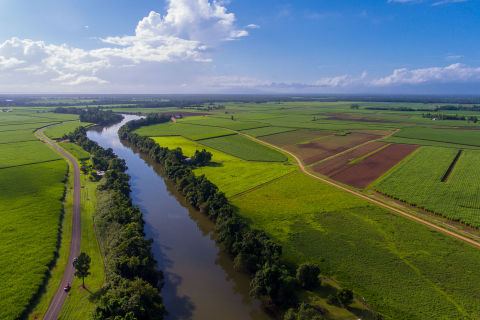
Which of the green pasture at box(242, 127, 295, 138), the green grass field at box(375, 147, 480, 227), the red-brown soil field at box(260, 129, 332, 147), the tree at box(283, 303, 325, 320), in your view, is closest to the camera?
the tree at box(283, 303, 325, 320)

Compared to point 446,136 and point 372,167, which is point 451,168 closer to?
point 372,167

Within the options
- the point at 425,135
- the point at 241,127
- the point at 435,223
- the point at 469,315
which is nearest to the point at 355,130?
the point at 425,135

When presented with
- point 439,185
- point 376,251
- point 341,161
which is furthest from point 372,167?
point 376,251

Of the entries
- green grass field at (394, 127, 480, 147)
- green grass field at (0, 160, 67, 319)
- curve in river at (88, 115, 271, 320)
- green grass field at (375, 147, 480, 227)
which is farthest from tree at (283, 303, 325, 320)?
green grass field at (394, 127, 480, 147)

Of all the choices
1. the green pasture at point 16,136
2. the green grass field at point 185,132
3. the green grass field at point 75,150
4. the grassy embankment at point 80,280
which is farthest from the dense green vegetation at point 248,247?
the green pasture at point 16,136

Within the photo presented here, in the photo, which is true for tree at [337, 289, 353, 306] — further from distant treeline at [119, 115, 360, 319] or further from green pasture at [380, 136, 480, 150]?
green pasture at [380, 136, 480, 150]

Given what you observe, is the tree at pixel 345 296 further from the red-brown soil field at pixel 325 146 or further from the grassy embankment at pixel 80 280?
the red-brown soil field at pixel 325 146

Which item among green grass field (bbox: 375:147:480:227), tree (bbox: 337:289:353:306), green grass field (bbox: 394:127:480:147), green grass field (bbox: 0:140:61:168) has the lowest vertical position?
tree (bbox: 337:289:353:306)
